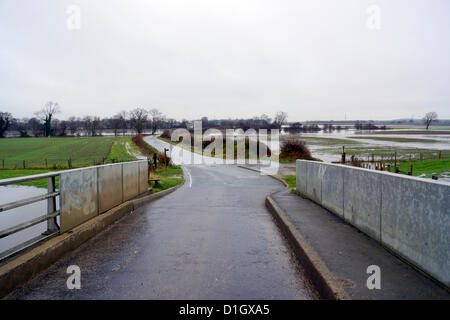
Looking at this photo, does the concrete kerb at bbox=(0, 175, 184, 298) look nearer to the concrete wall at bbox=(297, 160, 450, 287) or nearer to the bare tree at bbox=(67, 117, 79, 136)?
the concrete wall at bbox=(297, 160, 450, 287)

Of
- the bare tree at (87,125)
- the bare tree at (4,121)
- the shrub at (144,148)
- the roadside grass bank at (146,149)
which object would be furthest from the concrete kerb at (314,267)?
the bare tree at (87,125)

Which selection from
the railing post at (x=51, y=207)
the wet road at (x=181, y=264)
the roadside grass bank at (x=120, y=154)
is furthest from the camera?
the roadside grass bank at (x=120, y=154)

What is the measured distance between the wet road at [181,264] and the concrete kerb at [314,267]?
0.15 metres

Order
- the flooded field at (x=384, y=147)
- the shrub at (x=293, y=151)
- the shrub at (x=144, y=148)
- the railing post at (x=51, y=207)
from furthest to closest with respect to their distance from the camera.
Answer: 1. the shrub at (x=144, y=148)
2. the flooded field at (x=384, y=147)
3. the shrub at (x=293, y=151)
4. the railing post at (x=51, y=207)

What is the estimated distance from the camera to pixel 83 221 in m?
7.01

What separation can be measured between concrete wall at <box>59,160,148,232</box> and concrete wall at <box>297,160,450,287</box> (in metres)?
5.51

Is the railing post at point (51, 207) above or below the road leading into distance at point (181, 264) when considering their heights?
above

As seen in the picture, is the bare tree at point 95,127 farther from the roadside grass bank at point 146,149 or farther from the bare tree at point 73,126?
the roadside grass bank at point 146,149

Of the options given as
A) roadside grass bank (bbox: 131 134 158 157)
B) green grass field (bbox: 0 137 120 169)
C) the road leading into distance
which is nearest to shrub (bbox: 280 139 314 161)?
roadside grass bank (bbox: 131 134 158 157)

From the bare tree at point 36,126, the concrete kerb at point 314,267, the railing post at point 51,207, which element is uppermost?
the bare tree at point 36,126

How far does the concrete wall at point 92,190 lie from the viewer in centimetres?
620

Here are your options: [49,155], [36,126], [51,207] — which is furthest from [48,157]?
[36,126]

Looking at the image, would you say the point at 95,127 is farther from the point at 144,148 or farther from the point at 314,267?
the point at 314,267

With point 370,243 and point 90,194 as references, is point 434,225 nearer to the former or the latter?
point 370,243
